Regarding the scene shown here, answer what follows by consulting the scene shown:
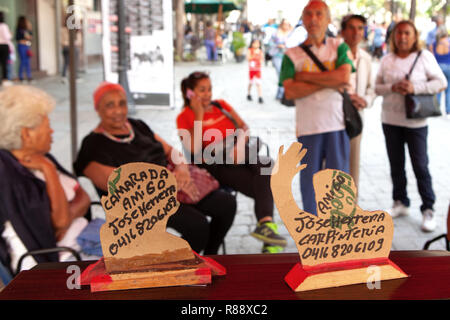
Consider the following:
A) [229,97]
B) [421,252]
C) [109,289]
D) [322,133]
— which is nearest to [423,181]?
[322,133]

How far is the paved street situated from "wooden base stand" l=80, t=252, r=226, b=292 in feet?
1.16

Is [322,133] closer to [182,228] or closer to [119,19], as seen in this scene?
[182,228]

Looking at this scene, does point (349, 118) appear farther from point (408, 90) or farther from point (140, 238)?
A: point (140, 238)

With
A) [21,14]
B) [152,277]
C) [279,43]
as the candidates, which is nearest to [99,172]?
[152,277]

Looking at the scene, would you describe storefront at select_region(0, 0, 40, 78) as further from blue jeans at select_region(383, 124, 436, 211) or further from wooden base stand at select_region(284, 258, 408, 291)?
wooden base stand at select_region(284, 258, 408, 291)

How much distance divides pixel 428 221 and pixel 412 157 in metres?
0.48

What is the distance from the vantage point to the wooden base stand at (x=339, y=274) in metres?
1.10

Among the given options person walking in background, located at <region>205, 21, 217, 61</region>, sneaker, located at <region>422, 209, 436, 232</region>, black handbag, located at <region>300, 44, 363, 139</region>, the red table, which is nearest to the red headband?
black handbag, located at <region>300, 44, 363, 139</region>

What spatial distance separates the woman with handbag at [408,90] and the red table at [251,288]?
2540mm

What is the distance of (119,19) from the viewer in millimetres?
6430

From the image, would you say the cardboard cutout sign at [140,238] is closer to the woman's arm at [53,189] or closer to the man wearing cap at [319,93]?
the woman's arm at [53,189]

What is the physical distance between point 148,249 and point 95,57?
1828 cm

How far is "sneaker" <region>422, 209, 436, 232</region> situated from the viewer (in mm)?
3668

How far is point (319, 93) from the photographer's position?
10.3ft
